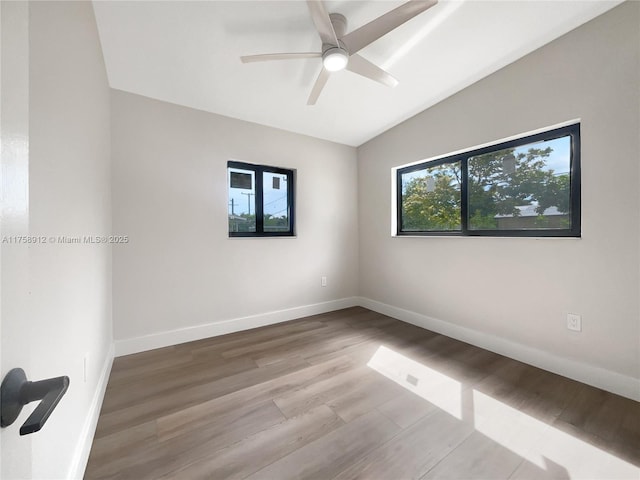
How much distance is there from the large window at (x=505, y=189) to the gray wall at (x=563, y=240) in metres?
0.11

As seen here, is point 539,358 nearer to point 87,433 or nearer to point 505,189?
point 505,189

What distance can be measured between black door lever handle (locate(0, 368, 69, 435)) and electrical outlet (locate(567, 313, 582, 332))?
2.78 meters

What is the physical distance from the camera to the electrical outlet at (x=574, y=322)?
75.3 inches

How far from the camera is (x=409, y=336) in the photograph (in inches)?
107

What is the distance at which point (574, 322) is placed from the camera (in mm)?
1938

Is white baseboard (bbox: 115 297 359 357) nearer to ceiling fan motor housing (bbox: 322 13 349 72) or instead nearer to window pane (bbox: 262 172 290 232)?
window pane (bbox: 262 172 290 232)

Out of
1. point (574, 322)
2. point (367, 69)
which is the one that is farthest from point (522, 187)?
point (367, 69)

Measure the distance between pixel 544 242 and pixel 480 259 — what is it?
1.67 ft

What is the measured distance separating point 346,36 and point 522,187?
192 cm

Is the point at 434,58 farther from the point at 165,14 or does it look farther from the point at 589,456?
the point at 589,456

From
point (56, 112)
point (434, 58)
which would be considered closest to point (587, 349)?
point (434, 58)

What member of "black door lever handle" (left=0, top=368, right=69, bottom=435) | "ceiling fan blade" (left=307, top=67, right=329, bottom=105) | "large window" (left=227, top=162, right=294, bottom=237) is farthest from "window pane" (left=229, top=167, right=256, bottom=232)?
"black door lever handle" (left=0, top=368, right=69, bottom=435)

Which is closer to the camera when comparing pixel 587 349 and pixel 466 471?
pixel 466 471

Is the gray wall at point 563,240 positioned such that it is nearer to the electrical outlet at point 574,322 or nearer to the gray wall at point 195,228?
the electrical outlet at point 574,322
